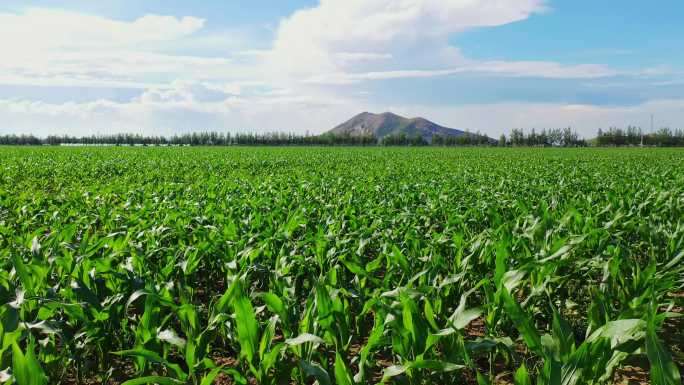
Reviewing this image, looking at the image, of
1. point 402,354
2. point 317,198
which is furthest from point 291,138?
point 402,354

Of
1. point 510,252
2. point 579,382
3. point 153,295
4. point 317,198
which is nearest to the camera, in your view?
point 579,382

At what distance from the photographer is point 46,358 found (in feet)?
10.4

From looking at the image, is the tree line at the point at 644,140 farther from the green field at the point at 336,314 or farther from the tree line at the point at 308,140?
the green field at the point at 336,314

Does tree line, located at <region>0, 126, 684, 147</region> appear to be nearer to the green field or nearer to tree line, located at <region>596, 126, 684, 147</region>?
tree line, located at <region>596, 126, 684, 147</region>

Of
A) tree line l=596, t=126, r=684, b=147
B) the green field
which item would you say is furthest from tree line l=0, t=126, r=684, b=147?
the green field

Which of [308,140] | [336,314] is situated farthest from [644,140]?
[336,314]

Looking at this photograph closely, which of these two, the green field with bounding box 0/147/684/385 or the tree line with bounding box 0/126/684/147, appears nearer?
the green field with bounding box 0/147/684/385

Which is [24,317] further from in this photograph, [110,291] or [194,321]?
[194,321]

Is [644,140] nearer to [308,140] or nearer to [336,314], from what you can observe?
[308,140]

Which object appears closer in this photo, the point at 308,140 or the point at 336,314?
the point at 336,314

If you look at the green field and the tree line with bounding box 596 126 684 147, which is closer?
the green field

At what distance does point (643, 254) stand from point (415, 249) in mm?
4134

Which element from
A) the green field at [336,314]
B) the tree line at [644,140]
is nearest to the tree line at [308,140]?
the tree line at [644,140]

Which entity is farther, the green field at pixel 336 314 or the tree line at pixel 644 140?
the tree line at pixel 644 140
